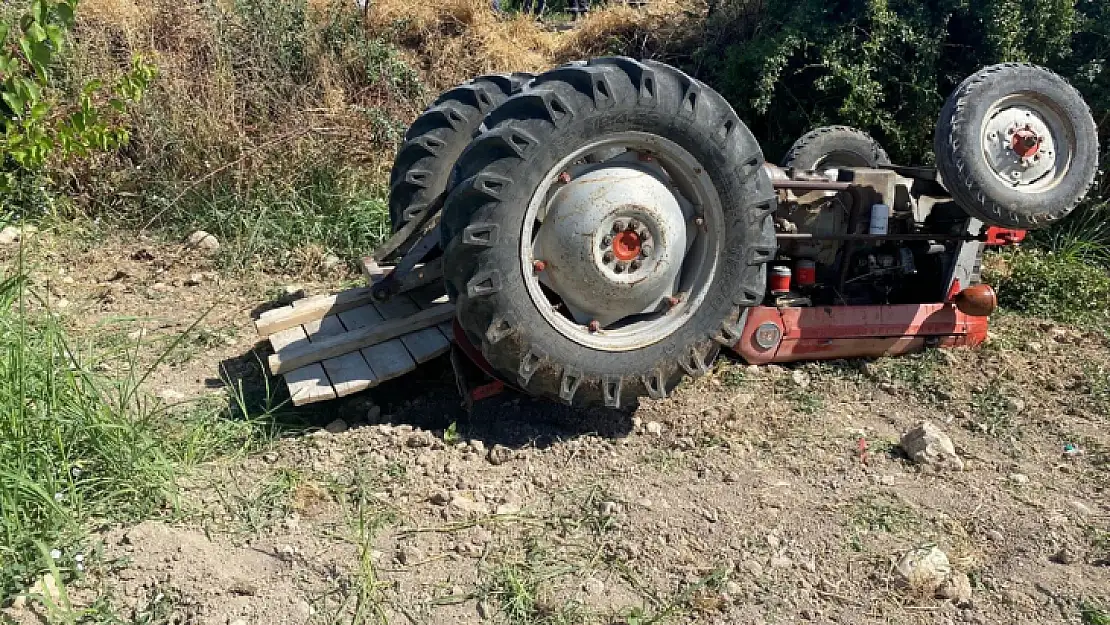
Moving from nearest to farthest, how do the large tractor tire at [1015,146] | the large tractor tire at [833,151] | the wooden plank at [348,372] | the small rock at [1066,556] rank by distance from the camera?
1. the small rock at [1066,556]
2. the wooden plank at [348,372]
3. the large tractor tire at [1015,146]
4. the large tractor tire at [833,151]

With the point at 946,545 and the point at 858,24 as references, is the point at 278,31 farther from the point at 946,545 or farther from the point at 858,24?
the point at 946,545

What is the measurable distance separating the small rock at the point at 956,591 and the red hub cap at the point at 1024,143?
2226mm

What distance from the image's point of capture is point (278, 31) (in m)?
7.02

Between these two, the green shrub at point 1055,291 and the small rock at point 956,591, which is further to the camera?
the green shrub at point 1055,291

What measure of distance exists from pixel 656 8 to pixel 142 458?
7027mm

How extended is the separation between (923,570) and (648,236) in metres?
1.61

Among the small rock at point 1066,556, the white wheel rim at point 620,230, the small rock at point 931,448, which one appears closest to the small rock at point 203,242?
the white wheel rim at point 620,230

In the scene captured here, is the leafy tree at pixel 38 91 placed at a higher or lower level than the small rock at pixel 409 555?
higher

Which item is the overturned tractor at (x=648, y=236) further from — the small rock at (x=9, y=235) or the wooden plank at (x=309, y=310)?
the small rock at (x=9, y=235)

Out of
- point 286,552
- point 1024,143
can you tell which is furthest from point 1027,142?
point 286,552

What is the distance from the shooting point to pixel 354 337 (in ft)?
12.4

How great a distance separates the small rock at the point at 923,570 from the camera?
285 cm

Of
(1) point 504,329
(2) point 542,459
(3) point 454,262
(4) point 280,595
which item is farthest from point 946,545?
(4) point 280,595

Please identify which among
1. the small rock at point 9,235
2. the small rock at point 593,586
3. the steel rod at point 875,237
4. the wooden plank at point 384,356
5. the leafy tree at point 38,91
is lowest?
the small rock at point 9,235
